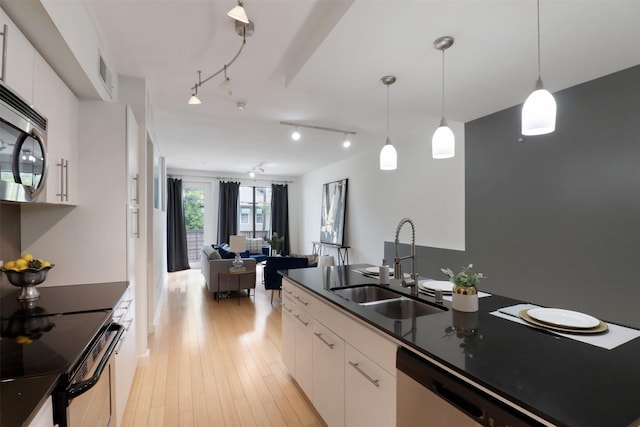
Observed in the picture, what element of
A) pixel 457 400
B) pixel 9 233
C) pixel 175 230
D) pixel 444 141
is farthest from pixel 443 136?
pixel 175 230

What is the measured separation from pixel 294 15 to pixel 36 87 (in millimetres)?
1434

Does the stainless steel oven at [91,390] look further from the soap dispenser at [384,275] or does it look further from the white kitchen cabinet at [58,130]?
the soap dispenser at [384,275]

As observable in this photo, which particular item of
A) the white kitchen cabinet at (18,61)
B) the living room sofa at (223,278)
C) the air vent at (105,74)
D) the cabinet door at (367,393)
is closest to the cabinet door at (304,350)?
the cabinet door at (367,393)

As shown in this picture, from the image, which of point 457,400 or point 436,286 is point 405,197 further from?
point 457,400

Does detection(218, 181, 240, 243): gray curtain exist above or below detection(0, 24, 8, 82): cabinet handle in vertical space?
below

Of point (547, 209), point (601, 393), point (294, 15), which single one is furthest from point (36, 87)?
point (547, 209)

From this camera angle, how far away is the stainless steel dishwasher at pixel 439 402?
84cm

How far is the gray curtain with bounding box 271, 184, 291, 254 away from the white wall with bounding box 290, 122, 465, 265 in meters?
1.87

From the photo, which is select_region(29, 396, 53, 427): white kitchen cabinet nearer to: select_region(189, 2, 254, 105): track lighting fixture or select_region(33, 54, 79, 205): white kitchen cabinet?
select_region(33, 54, 79, 205): white kitchen cabinet

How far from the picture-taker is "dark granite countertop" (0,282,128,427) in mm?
799

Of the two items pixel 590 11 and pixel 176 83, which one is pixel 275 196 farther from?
pixel 590 11

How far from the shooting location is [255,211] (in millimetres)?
8539

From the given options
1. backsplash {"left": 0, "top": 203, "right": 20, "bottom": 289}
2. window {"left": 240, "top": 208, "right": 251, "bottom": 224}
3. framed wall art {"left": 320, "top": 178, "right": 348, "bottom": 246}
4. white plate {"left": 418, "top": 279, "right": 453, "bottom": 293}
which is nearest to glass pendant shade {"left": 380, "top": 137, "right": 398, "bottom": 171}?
white plate {"left": 418, "top": 279, "right": 453, "bottom": 293}

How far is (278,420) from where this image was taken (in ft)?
6.57
